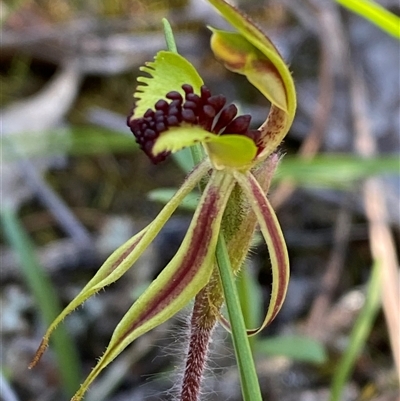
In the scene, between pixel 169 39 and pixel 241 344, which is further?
pixel 169 39

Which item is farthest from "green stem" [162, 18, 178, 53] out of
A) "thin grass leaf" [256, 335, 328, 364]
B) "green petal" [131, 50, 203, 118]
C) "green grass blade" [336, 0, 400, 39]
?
"thin grass leaf" [256, 335, 328, 364]

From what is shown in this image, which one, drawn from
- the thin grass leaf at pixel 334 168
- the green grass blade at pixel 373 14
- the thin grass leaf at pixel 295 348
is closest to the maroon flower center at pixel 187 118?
the green grass blade at pixel 373 14

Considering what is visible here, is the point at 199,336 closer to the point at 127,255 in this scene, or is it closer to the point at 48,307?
the point at 127,255

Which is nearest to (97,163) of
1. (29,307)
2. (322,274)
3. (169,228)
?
(169,228)

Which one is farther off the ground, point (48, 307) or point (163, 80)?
point (163, 80)

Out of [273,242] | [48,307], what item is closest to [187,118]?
[273,242]
